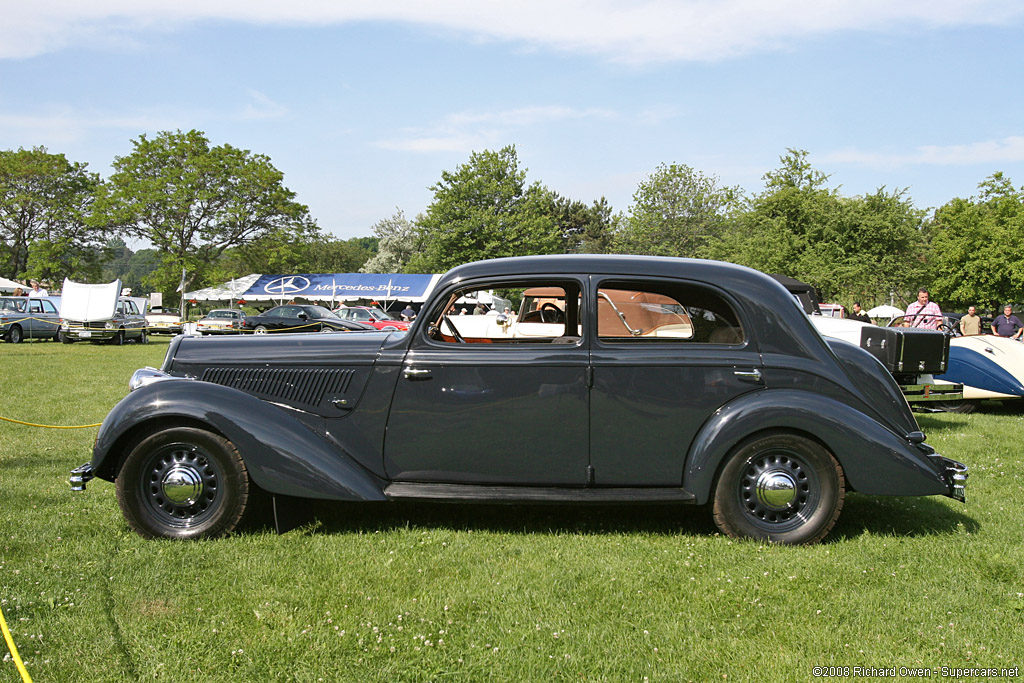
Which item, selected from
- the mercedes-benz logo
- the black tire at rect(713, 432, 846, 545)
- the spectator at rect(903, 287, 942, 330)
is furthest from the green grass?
the mercedes-benz logo

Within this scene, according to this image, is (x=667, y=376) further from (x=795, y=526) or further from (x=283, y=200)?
(x=283, y=200)

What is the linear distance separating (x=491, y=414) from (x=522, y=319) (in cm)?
119

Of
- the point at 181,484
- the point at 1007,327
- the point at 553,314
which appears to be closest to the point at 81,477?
the point at 181,484

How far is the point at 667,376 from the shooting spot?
4.44 m

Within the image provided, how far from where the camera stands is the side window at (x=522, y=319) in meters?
4.67

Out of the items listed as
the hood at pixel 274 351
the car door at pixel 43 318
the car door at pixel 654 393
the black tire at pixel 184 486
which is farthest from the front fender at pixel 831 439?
the car door at pixel 43 318

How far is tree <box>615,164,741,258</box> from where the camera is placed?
5238cm

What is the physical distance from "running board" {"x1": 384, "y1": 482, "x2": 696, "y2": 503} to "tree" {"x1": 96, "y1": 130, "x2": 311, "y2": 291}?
43.0 m

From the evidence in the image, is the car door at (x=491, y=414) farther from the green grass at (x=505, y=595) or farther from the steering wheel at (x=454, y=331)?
the green grass at (x=505, y=595)

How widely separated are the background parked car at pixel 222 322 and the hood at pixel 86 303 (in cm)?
319

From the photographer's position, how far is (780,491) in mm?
4473

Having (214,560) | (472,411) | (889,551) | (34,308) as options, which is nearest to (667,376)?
(472,411)

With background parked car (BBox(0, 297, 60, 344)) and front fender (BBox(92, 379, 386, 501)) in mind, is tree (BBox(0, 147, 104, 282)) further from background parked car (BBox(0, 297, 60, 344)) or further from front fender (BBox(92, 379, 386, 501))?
front fender (BBox(92, 379, 386, 501))

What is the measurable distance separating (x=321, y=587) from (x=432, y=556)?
706mm
